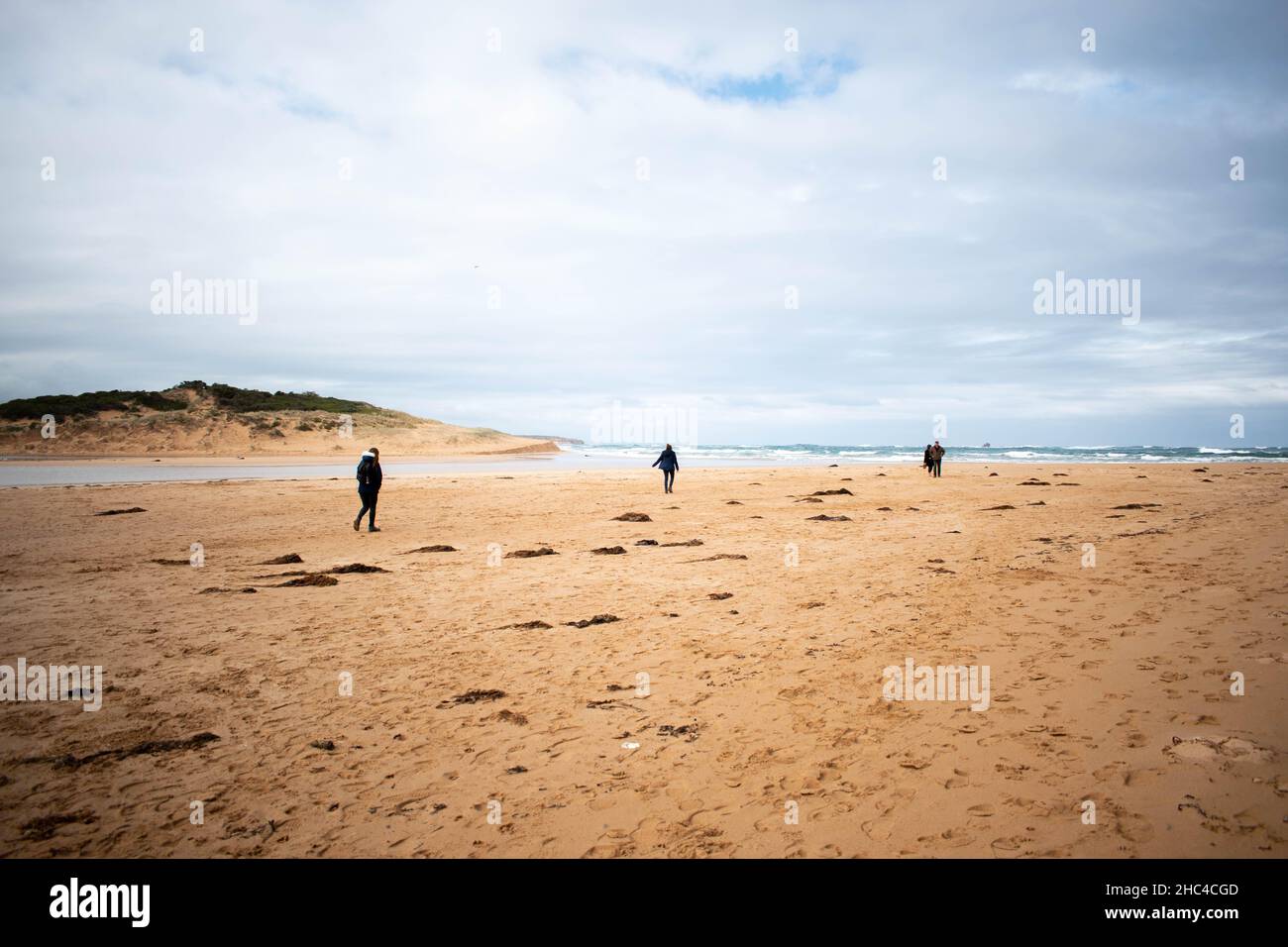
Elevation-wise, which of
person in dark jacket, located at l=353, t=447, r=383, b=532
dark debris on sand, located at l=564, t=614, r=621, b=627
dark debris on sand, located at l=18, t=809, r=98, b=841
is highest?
person in dark jacket, located at l=353, t=447, r=383, b=532

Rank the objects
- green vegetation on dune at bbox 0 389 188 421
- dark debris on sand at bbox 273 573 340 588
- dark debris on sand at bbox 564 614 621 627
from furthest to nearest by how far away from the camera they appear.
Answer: green vegetation on dune at bbox 0 389 188 421, dark debris on sand at bbox 273 573 340 588, dark debris on sand at bbox 564 614 621 627

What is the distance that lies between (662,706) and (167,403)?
319 feet

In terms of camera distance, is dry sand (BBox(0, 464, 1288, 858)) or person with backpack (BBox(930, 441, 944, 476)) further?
person with backpack (BBox(930, 441, 944, 476))

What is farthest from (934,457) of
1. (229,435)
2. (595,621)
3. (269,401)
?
(269,401)

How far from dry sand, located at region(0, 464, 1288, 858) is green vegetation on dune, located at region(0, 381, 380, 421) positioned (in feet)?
260

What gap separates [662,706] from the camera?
636 centimetres

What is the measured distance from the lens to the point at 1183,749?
493cm

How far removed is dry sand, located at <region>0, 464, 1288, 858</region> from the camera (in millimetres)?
4301

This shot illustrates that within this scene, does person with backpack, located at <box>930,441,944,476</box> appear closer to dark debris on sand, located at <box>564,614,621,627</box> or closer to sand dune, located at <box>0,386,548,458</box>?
dark debris on sand, located at <box>564,614,621,627</box>

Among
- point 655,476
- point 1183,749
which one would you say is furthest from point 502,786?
point 655,476

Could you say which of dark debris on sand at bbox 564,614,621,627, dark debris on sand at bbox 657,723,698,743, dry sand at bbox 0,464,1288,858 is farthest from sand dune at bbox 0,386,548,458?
dark debris on sand at bbox 657,723,698,743

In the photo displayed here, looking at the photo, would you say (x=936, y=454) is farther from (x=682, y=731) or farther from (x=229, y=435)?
(x=229, y=435)
